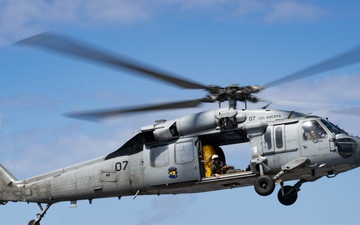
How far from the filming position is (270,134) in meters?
22.5

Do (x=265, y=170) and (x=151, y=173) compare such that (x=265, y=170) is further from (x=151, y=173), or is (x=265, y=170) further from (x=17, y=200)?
(x=17, y=200)

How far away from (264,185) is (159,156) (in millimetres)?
3704

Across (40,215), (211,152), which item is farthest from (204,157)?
(40,215)

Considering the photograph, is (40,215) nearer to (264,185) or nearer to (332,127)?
(264,185)

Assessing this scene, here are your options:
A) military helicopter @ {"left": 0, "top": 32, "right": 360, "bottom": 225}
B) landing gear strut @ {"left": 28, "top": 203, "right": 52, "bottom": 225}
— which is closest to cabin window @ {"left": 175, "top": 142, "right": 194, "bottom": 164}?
military helicopter @ {"left": 0, "top": 32, "right": 360, "bottom": 225}

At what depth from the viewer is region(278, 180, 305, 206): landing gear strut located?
75.8 ft

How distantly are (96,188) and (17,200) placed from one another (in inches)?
142

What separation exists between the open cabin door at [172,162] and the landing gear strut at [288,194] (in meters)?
2.67

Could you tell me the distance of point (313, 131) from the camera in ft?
72.6

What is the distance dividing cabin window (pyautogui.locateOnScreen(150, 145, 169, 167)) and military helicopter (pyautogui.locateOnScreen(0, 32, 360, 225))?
32 mm

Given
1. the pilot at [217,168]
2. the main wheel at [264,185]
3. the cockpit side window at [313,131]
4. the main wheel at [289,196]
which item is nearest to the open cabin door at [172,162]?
the pilot at [217,168]

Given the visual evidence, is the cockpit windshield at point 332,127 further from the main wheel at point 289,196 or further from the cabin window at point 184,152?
the cabin window at point 184,152

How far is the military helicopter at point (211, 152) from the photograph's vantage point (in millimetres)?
21875

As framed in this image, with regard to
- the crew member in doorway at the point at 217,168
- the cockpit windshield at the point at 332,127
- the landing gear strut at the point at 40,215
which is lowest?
the landing gear strut at the point at 40,215
